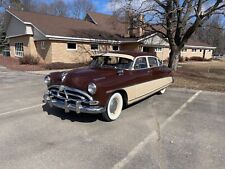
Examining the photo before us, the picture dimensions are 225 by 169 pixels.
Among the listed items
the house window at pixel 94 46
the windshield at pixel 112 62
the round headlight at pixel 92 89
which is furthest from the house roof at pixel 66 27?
the round headlight at pixel 92 89

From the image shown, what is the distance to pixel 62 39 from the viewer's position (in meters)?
21.4

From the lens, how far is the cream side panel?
639 centimetres

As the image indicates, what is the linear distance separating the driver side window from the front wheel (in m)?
1.29

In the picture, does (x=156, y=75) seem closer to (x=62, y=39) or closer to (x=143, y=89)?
(x=143, y=89)

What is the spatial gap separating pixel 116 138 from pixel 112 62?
9.56 feet

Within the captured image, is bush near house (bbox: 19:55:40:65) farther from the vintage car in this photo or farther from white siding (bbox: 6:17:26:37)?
the vintage car

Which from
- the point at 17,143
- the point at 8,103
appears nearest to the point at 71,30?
the point at 8,103

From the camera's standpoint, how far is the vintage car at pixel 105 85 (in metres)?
5.34

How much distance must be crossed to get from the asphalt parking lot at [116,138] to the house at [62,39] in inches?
593

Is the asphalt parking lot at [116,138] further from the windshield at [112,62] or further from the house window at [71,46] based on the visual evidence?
the house window at [71,46]

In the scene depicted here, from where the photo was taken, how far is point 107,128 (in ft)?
17.4

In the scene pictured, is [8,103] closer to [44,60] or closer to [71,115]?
[71,115]

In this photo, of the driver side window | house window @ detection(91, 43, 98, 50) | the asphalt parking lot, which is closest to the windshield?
the driver side window

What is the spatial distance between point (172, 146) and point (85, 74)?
109 inches
